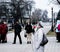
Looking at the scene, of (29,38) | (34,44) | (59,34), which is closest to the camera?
(34,44)

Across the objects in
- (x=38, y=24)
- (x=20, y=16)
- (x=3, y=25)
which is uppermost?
(x=38, y=24)

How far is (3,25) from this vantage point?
2417cm

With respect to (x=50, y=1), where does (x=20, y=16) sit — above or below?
below

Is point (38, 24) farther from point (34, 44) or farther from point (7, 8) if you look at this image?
point (7, 8)

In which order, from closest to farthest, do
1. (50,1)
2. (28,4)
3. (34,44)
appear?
1. (34,44)
2. (50,1)
3. (28,4)

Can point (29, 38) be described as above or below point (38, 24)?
below

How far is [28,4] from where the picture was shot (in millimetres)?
107000

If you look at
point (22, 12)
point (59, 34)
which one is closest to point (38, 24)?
point (59, 34)

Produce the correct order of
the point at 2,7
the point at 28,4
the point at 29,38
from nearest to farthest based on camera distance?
the point at 29,38, the point at 2,7, the point at 28,4

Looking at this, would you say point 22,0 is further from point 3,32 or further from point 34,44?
point 34,44

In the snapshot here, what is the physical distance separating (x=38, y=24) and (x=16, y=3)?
90.7 m

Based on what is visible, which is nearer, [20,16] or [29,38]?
[29,38]

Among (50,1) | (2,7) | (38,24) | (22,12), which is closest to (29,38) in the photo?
(38,24)

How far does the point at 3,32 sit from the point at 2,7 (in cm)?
7663
